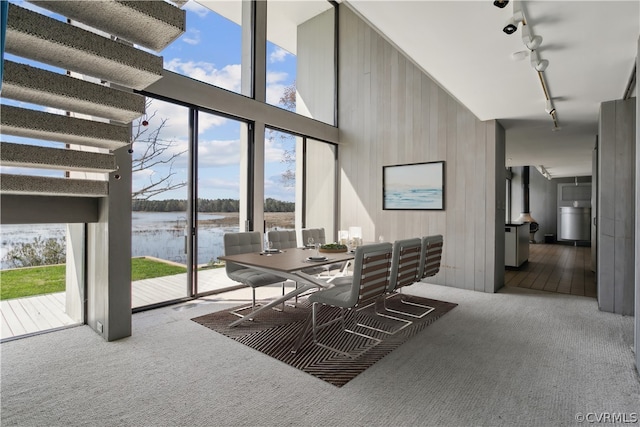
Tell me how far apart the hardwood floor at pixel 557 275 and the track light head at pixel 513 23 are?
418cm

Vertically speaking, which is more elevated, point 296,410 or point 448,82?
point 448,82

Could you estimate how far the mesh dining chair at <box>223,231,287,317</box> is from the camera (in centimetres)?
377

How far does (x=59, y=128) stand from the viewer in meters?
2.43

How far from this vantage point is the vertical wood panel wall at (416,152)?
513 centimetres

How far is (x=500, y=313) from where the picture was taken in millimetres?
4070

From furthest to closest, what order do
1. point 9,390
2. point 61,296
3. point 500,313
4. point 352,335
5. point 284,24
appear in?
point 284,24, point 500,313, point 61,296, point 352,335, point 9,390

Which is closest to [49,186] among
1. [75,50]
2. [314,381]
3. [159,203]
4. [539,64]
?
[75,50]

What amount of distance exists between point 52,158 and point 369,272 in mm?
2515

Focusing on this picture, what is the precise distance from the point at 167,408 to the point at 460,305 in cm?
353

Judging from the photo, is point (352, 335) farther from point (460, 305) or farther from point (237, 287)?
point (237, 287)

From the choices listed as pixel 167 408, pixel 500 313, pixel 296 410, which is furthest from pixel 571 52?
pixel 167 408

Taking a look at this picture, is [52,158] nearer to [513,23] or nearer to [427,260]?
[513,23]

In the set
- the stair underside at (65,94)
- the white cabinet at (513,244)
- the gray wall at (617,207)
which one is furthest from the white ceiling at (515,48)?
the white cabinet at (513,244)

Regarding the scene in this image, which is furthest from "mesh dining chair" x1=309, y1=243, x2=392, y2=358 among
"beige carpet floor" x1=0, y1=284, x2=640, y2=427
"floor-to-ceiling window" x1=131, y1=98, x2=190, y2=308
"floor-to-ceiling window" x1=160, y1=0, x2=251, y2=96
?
"floor-to-ceiling window" x1=160, y1=0, x2=251, y2=96
